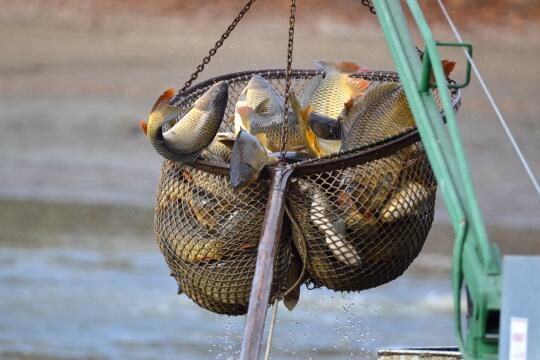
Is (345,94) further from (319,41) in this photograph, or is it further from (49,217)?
(319,41)

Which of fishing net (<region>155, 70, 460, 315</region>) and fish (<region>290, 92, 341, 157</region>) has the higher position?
fish (<region>290, 92, 341, 157</region>)

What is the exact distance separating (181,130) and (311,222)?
520 millimetres

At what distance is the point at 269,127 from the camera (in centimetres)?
487

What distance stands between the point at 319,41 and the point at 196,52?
1274mm

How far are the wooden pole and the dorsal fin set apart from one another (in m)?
0.44

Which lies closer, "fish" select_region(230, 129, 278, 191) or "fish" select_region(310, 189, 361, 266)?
"fish" select_region(230, 129, 278, 191)

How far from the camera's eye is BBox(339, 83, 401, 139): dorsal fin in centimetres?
482

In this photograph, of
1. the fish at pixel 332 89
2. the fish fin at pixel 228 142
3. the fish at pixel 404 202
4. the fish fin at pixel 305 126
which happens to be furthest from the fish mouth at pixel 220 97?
the fish at pixel 404 202

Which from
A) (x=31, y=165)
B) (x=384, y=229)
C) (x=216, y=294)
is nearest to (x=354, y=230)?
(x=384, y=229)

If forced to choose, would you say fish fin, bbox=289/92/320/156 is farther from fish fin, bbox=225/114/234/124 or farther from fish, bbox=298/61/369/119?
fish fin, bbox=225/114/234/124

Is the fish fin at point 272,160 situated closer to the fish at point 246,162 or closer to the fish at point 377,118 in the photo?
the fish at point 246,162

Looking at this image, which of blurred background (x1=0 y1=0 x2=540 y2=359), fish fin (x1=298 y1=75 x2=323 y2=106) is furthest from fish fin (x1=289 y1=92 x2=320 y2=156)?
blurred background (x1=0 y1=0 x2=540 y2=359)

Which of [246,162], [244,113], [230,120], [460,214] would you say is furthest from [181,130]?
[460,214]

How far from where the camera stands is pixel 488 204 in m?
11.5
